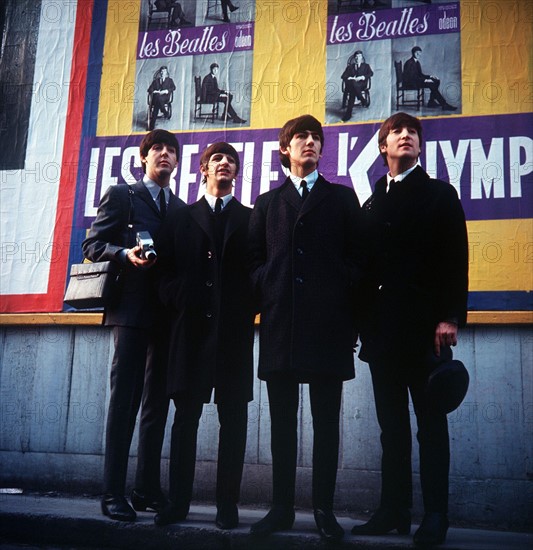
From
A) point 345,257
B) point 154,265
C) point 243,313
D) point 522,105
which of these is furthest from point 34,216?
point 522,105

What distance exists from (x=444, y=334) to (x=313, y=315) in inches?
22.3

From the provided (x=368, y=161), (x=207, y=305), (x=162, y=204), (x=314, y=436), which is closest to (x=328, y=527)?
(x=314, y=436)

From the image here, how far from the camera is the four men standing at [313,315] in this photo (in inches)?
112

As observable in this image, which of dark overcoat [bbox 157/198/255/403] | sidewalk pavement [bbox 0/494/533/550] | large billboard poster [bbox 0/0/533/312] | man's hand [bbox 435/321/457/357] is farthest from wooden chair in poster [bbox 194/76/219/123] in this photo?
sidewalk pavement [bbox 0/494/533/550]

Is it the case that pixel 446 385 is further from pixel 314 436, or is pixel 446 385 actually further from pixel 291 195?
pixel 291 195

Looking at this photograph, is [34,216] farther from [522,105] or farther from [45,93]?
[522,105]

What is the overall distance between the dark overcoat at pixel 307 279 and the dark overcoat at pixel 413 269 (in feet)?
0.37

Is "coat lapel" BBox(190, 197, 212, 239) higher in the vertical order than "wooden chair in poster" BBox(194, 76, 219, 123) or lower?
lower

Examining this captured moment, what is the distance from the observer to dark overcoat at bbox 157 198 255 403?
118 inches

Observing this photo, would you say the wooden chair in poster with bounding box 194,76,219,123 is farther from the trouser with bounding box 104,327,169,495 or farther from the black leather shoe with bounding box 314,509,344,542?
the black leather shoe with bounding box 314,509,344,542

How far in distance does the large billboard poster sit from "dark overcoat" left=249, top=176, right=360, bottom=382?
1.42 m

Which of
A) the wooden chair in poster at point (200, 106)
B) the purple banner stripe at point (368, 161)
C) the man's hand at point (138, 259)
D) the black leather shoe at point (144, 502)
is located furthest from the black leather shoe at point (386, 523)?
the wooden chair in poster at point (200, 106)

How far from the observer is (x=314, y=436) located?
2.84 meters

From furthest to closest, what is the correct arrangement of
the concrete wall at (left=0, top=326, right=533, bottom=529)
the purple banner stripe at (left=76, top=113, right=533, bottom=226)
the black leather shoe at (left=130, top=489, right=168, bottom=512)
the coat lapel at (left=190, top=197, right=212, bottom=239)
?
the purple banner stripe at (left=76, top=113, right=533, bottom=226)
the concrete wall at (left=0, top=326, right=533, bottom=529)
the black leather shoe at (left=130, top=489, right=168, bottom=512)
the coat lapel at (left=190, top=197, right=212, bottom=239)
